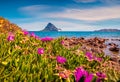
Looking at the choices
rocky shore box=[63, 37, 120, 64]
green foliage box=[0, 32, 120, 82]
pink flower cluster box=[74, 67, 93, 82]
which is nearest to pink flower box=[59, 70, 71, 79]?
green foliage box=[0, 32, 120, 82]

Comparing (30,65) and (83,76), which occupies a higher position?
(83,76)

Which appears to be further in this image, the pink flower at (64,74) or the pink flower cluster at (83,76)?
the pink flower at (64,74)

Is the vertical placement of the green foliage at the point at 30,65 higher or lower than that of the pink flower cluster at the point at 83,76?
lower

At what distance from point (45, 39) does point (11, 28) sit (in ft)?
27.4

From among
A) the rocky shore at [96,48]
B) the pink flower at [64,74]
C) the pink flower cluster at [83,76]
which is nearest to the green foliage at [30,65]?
the pink flower at [64,74]

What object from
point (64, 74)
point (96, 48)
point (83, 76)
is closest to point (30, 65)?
point (64, 74)

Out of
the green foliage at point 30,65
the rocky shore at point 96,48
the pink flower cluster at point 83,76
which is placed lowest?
the rocky shore at point 96,48

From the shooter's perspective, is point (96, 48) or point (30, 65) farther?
point (96, 48)

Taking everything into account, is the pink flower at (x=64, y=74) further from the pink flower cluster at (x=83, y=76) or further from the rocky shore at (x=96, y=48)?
the rocky shore at (x=96, y=48)

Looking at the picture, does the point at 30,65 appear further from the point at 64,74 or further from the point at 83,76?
the point at 83,76

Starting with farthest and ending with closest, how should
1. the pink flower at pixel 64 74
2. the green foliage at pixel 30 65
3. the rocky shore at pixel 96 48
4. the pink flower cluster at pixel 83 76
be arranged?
the rocky shore at pixel 96 48 < the green foliage at pixel 30 65 < the pink flower at pixel 64 74 < the pink flower cluster at pixel 83 76

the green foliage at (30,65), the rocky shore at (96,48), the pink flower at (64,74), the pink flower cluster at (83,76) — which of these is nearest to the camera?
the pink flower cluster at (83,76)

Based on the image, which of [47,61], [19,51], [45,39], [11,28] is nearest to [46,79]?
[47,61]

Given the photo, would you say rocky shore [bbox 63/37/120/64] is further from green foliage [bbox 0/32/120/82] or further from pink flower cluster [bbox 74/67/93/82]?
pink flower cluster [bbox 74/67/93/82]
